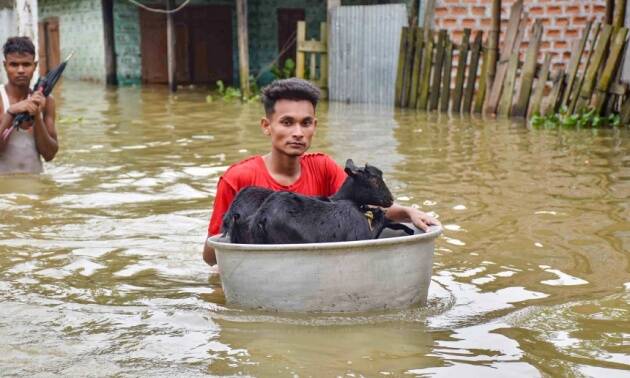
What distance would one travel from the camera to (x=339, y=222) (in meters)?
3.66

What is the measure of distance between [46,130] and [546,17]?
342 inches

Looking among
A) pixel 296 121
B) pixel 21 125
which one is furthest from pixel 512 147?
pixel 296 121

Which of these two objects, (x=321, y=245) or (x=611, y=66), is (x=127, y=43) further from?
(x=321, y=245)

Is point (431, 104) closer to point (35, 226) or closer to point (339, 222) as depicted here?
point (35, 226)

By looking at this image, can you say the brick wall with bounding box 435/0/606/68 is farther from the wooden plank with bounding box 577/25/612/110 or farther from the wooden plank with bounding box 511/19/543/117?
the wooden plank with bounding box 577/25/612/110

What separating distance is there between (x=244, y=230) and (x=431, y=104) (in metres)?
9.63

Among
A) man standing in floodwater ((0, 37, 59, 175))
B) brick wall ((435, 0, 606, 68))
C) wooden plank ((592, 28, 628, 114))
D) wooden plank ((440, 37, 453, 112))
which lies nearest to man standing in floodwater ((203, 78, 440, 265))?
man standing in floodwater ((0, 37, 59, 175))

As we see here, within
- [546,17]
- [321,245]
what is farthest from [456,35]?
[321,245]

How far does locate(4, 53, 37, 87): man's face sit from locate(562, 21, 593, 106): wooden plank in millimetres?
6777

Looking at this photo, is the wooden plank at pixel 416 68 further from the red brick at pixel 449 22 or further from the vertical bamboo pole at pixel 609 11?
the vertical bamboo pole at pixel 609 11

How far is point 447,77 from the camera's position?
12617mm

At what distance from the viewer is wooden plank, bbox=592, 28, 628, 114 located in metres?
10.3

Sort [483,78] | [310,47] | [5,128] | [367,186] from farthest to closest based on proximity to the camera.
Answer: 1. [310,47]
2. [483,78]
3. [5,128]
4. [367,186]

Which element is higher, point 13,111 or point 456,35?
point 456,35
